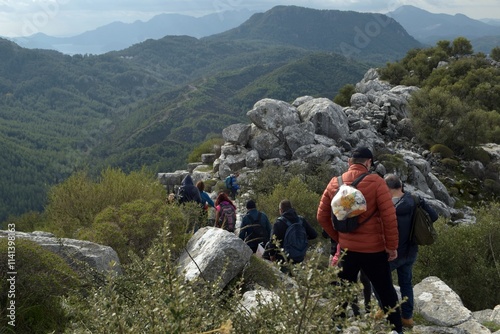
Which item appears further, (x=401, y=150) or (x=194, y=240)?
(x=401, y=150)

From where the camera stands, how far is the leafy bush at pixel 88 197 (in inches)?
460

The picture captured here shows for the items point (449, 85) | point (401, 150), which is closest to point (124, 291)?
point (401, 150)

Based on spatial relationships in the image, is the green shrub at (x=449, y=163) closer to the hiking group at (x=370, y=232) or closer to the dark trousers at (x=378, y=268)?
the hiking group at (x=370, y=232)

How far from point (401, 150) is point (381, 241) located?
952 inches

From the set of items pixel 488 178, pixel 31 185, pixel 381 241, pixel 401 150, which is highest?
pixel 381 241

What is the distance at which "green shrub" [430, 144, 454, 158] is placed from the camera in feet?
Answer: 103

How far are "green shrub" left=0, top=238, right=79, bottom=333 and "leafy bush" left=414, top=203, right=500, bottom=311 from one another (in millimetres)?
10682

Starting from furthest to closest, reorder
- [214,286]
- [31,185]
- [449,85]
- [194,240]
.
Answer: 1. [31,185]
2. [449,85]
3. [194,240]
4. [214,286]

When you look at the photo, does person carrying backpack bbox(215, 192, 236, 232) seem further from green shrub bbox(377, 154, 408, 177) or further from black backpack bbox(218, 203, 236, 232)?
green shrub bbox(377, 154, 408, 177)

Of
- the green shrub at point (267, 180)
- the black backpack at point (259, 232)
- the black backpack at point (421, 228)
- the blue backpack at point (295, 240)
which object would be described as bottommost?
the green shrub at point (267, 180)

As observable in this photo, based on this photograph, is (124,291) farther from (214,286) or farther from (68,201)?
(68,201)

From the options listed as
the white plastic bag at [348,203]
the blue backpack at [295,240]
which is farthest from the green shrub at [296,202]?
the white plastic bag at [348,203]

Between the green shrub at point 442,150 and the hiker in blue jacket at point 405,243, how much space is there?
27.7 meters

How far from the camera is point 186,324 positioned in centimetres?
232
